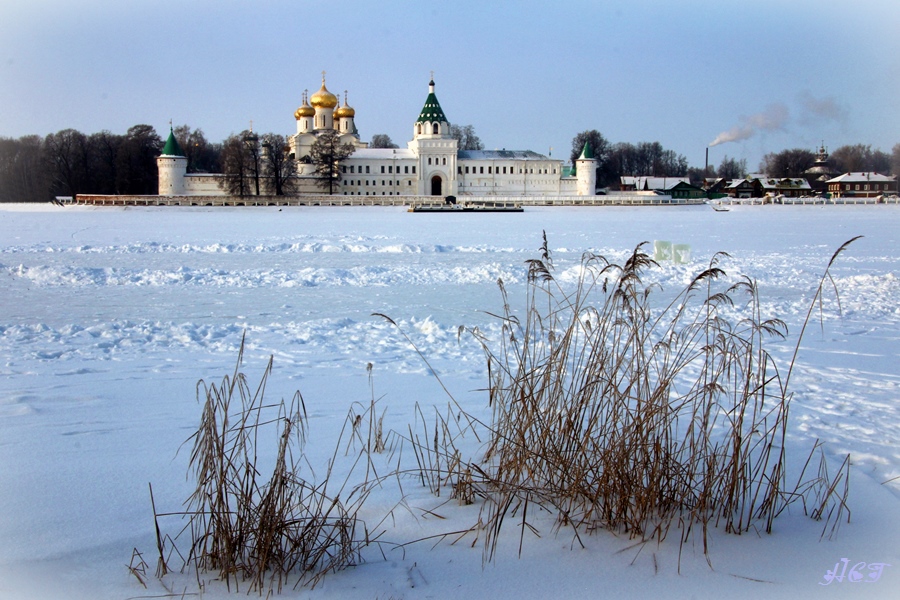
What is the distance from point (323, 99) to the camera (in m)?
58.5

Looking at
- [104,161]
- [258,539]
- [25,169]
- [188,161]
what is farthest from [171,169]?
[258,539]

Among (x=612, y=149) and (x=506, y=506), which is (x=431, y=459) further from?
(x=612, y=149)

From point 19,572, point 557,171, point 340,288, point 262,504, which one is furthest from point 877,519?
point 557,171

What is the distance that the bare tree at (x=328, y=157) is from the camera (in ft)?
182

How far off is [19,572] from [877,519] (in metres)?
2.76

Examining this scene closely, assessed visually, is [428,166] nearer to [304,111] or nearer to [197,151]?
[304,111]

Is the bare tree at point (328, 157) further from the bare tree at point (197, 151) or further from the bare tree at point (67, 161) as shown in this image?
the bare tree at point (67, 161)

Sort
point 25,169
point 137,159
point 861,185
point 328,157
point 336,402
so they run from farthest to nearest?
point 328,157 < point 137,159 < point 861,185 < point 25,169 < point 336,402

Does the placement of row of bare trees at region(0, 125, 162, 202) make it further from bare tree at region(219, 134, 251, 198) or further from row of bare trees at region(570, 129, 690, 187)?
row of bare trees at region(570, 129, 690, 187)

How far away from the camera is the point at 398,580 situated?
80.7 inches

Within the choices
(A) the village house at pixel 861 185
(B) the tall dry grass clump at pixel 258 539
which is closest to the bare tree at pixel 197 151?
(A) the village house at pixel 861 185

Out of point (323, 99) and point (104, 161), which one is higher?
point (323, 99)

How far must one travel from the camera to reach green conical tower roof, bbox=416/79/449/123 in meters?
60.5

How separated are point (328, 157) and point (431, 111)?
10964mm
